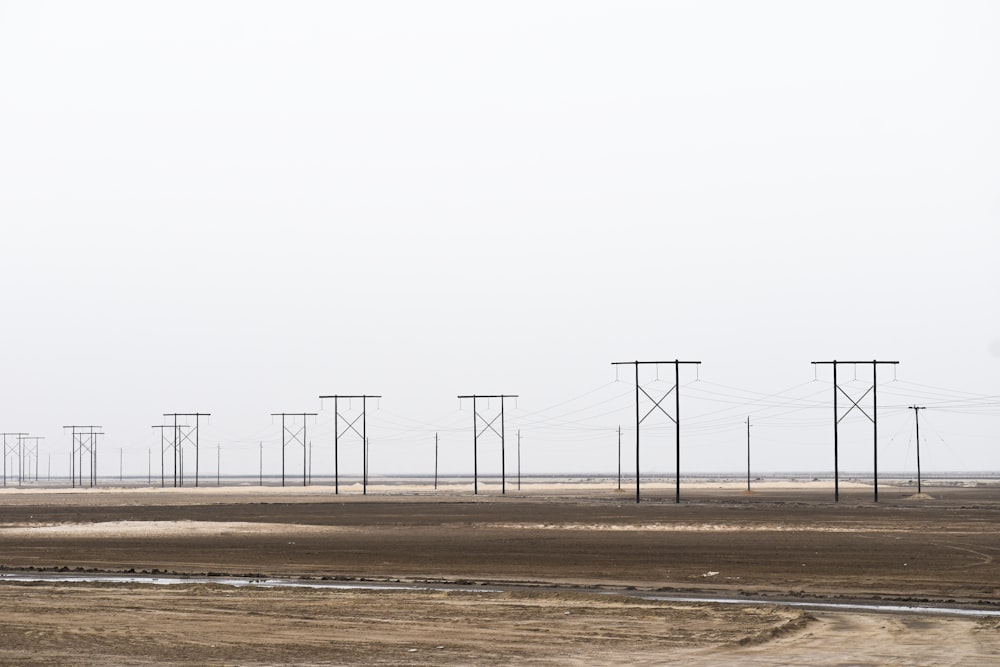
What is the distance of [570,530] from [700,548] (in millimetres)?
12877

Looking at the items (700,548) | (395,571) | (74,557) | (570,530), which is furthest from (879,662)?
(570,530)

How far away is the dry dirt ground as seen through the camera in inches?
861

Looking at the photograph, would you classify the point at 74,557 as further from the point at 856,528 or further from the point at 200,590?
the point at 856,528

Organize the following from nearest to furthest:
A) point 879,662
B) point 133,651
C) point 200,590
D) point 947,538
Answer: point 879,662 → point 133,651 → point 200,590 → point 947,538

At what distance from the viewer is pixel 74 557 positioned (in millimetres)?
43812

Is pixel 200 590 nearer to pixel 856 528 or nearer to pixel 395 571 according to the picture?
pixel 395 571

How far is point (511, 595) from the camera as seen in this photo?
30422 millimetres

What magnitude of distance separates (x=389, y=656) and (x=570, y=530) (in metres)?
36.9

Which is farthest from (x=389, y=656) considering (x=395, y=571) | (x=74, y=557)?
(x=74, y=557)

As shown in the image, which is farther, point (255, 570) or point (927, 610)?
point (255, 570)

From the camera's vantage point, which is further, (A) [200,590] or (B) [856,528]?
(B) [856,528]

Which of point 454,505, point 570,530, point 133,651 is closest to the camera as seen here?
point 133,651

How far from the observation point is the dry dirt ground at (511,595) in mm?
21875

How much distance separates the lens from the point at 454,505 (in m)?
96.7
